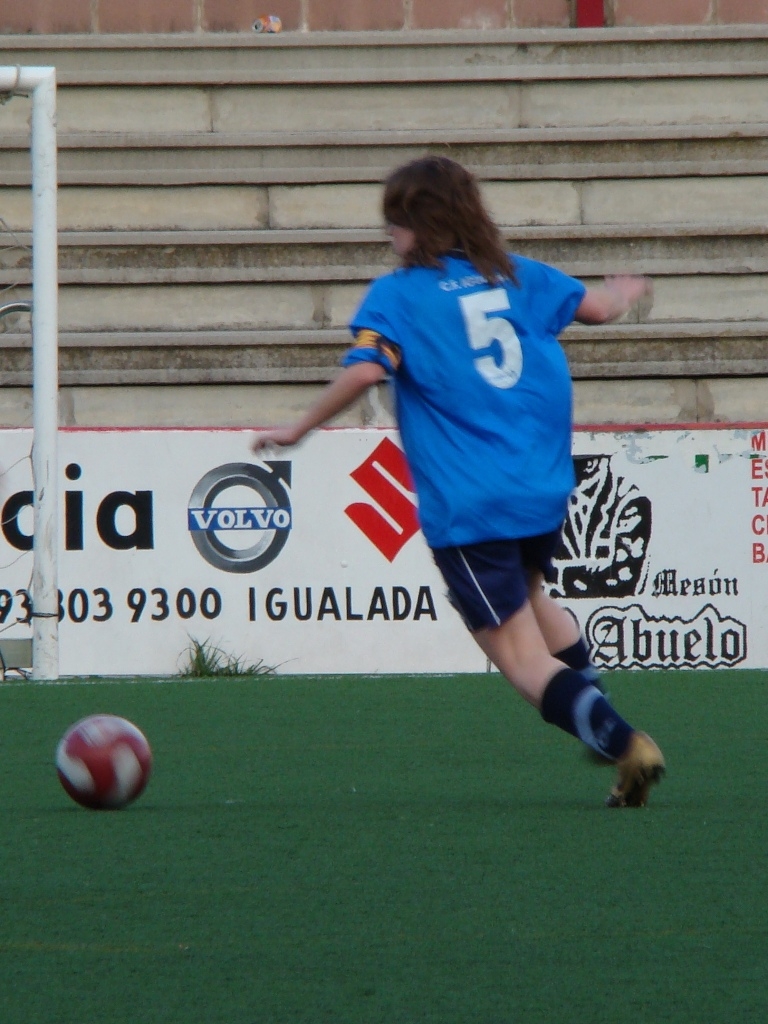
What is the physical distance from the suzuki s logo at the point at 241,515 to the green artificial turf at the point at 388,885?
2571mm

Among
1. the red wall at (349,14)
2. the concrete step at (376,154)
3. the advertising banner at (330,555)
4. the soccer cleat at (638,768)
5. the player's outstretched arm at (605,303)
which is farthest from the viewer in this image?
the red wall at (349,14)

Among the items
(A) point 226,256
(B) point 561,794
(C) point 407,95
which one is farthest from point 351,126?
(B) point 561,794

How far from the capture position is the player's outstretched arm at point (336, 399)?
150 inches

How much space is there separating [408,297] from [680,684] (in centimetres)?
341

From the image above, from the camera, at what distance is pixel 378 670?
799 centimetres

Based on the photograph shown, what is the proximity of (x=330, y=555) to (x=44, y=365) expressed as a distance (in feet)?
4.80

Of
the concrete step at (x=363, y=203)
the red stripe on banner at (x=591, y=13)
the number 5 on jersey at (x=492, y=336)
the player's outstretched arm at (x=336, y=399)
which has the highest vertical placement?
the red stripe on banner at (x=591, y=13)

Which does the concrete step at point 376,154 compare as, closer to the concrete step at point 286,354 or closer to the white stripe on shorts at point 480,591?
the concrete step at point 286,354

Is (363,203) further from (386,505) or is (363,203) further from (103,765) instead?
(103,765)

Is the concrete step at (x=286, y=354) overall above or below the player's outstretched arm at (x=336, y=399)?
below

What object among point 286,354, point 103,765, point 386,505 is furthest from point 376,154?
point 103,765

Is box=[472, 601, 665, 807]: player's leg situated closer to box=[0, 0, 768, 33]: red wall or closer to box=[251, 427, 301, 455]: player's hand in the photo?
box=[251, 427, 301, 455]: player's hand

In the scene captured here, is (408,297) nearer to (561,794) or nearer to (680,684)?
(561,794)

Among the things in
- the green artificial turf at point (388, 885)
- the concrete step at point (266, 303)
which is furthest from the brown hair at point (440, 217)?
the concrete step at point (266, 303)
